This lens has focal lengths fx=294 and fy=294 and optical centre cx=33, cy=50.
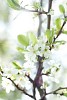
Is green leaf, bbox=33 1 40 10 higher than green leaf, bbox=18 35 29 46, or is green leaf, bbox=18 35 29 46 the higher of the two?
green leaf, bbox=33 1 40 10

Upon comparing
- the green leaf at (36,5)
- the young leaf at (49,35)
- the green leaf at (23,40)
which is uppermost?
the green leaf at (36,5)

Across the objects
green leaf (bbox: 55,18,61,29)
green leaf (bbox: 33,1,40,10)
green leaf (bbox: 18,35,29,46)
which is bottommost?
green leaf (bbox: 18,35,29,46)

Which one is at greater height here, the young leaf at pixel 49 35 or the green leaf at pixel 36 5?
the green leaf at pixel 36 5

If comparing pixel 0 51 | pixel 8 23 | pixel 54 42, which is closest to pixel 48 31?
pixel 54 42

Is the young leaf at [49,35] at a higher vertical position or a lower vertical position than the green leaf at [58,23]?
lower

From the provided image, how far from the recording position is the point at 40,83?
522mm

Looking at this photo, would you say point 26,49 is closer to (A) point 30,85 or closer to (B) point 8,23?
(A) point 30,85

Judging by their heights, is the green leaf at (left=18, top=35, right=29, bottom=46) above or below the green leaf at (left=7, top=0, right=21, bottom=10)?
below

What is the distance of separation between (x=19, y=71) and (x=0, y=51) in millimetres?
1649

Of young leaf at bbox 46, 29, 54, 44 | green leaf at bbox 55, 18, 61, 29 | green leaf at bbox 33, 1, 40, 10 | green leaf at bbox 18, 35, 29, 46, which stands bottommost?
green leaf at bbox 18, 35, 29, 46

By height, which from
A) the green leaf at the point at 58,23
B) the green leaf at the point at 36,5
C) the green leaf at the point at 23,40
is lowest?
the green leaf at the point at 23,40

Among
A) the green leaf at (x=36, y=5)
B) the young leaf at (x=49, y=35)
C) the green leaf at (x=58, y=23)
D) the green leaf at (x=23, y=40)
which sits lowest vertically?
the green leaf at (x=23, y=40)

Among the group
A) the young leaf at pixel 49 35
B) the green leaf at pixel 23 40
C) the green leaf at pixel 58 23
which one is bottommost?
the green leaf at pixel 23 40

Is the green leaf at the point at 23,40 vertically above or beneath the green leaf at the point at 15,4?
beneath
